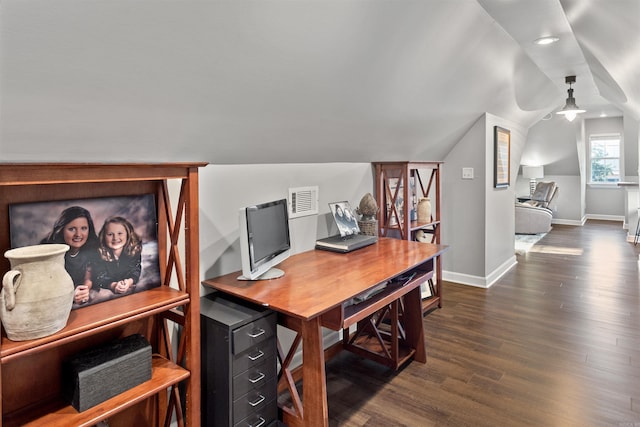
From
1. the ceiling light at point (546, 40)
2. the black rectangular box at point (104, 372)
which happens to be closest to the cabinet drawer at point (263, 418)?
the black rectangular box at point (104, 372)

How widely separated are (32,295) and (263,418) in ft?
3.64

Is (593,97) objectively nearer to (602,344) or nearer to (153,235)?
(602,344)

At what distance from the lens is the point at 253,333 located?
1732 mm

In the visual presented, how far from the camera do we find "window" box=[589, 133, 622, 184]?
896 centimetres

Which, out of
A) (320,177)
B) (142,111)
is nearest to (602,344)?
(320,177)

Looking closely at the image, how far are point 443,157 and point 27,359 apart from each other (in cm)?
397

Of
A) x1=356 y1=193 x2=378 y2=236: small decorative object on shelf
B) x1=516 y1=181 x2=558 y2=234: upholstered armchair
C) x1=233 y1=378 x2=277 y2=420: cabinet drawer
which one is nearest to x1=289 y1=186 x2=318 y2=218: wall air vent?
x1=356 y1=193 x2=378 y2=236: small decorative object on shelf

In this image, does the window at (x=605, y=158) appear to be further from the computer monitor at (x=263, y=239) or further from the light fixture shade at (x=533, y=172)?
the computer monitor at (x=263, y=239)

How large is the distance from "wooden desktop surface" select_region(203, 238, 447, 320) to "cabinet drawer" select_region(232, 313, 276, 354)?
0.10 meters

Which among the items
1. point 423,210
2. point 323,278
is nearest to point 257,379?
point 323,278

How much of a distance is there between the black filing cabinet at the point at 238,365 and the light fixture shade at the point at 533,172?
851 centimetres

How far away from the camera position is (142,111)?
4.94 ft

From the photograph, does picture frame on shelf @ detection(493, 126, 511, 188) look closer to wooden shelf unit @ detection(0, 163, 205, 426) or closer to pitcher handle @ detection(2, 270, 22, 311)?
wooden shelf unit @ detection(0, 163, 205, 426)

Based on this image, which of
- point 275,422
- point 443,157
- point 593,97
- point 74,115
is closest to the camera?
point 74,115
